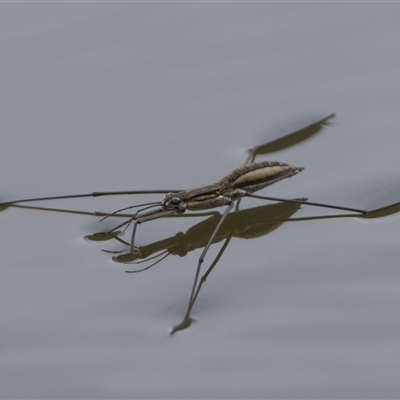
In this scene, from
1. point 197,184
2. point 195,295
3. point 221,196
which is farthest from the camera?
point 197,184

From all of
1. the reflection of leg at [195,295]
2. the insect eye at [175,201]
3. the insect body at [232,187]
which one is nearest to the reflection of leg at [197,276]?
the reflection of leg at [195,295]

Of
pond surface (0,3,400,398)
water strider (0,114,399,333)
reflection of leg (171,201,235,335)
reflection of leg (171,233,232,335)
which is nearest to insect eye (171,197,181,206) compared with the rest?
water strider (0,114,399,333)

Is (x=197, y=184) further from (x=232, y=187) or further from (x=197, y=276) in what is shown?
(x=197, y=276)

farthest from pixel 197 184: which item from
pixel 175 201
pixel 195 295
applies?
pixel 195 295

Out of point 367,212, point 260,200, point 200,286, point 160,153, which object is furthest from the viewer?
point 160,153

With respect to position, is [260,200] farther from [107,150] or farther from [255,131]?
[107,150]

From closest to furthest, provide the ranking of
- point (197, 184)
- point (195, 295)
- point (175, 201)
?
1. point (195, 295)
2. point (175, 201)
3. point (197, 184)

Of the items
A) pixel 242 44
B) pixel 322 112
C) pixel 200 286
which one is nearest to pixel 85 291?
pixel 200 286

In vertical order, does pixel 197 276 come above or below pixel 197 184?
below

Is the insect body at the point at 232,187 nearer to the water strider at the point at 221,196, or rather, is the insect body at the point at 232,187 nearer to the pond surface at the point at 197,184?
the water strider at the point at 221,196
